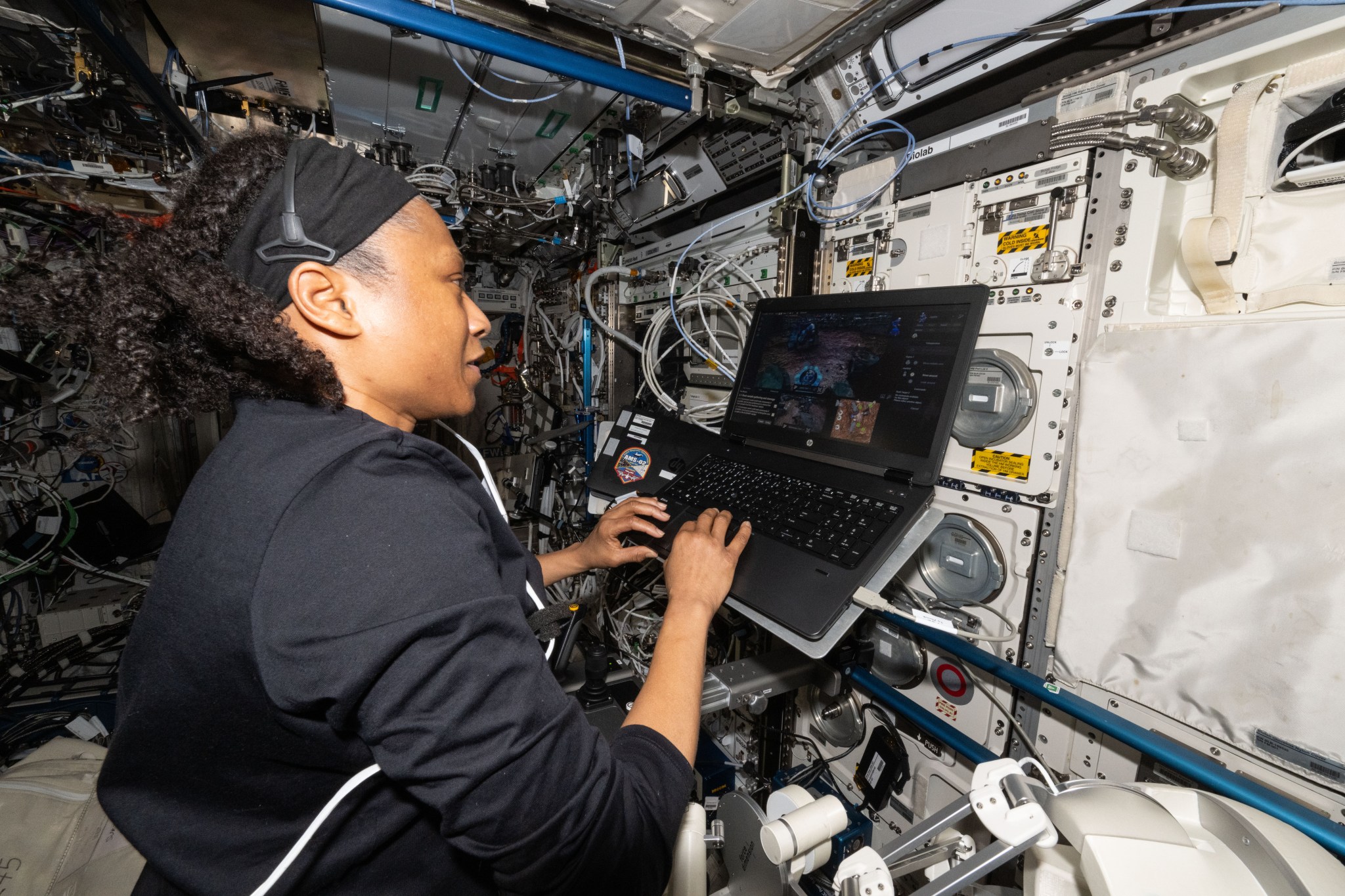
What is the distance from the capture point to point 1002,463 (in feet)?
4.65

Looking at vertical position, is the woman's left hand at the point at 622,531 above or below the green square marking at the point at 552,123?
below

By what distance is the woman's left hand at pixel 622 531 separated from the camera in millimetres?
1520

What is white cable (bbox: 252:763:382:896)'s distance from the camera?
0.72 m

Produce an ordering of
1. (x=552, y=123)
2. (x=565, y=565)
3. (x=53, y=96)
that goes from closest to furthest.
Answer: (x=565, y=565) → (x=53, y=96) → (x=552, y=123)

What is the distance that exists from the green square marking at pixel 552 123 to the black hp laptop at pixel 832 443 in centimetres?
139

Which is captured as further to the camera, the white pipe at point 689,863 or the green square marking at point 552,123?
the green square marking at point 552,123

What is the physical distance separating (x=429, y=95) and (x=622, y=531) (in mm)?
2067

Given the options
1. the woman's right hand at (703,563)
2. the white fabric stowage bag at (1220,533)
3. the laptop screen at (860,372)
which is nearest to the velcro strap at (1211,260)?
the white fabric stowage bag at (1220,533)

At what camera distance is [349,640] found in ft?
2.00

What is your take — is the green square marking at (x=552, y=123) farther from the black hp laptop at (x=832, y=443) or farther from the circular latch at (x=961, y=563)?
the circular latch at (x=961, y=563)

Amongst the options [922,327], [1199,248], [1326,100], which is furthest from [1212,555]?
[1326,100]

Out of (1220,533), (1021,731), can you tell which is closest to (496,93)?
(1220,533)

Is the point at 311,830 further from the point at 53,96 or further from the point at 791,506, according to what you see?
the point at 53,96

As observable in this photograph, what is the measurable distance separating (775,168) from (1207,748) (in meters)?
2.16
